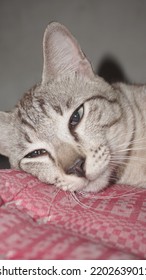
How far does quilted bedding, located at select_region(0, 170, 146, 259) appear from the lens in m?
0.75

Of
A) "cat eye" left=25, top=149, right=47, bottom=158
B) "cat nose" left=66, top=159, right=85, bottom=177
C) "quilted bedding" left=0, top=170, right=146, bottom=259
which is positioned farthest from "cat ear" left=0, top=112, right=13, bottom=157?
"cat nose" left=66, top=159, right=85, bottom=177

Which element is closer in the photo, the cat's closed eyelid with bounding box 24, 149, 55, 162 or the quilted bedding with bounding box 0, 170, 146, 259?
the quilted bedding with bounding box 0, 170, 146, 259

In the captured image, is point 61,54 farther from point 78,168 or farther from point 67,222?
point 67,222

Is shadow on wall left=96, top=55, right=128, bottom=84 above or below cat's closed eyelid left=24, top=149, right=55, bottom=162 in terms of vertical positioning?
above

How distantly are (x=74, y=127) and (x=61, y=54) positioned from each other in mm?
414

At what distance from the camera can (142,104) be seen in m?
1.60

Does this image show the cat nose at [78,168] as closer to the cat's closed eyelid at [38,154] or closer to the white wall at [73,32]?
the cat's closed eyelid at [38,154]

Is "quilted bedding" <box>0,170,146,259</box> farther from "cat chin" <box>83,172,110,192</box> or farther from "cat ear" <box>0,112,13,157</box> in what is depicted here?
"cat ear" <box>0,112,13,157</box>

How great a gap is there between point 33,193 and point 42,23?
1.92 metres

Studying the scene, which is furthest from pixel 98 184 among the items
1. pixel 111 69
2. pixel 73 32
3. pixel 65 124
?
pixel 73 32

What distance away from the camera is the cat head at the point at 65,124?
1184 mm
